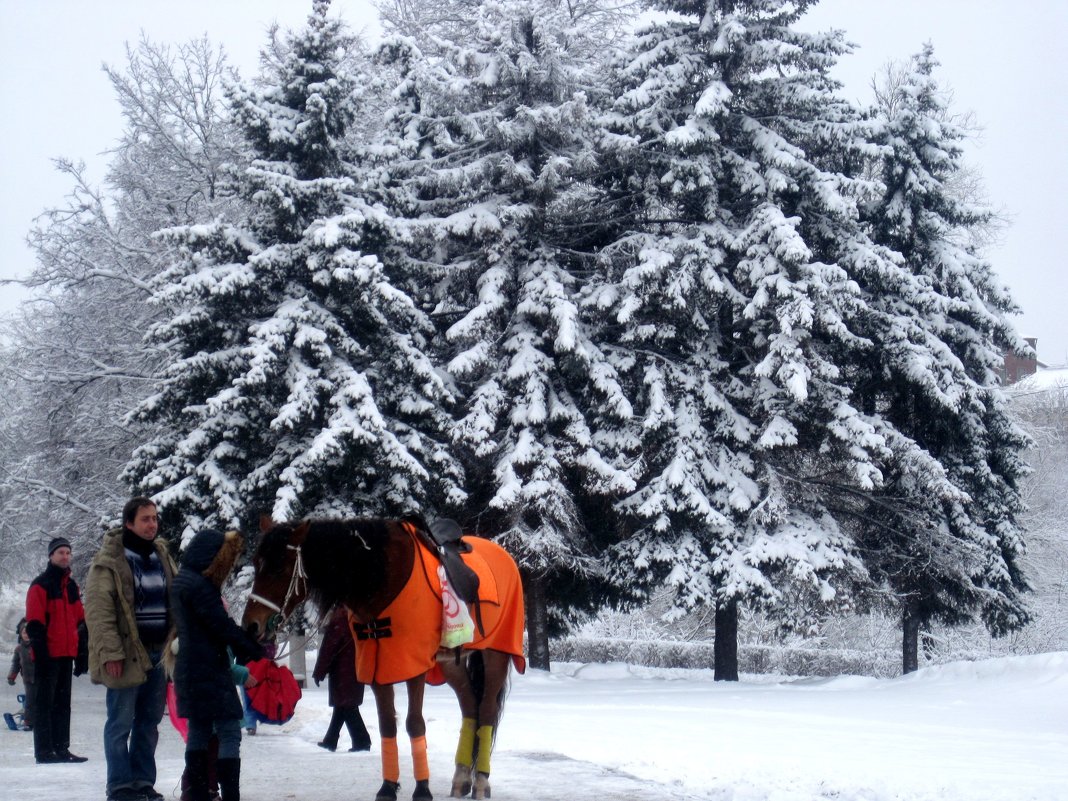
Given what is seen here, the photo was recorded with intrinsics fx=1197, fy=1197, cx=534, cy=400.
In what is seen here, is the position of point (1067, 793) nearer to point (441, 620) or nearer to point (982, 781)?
point (982, 781)

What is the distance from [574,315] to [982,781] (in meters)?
12.9

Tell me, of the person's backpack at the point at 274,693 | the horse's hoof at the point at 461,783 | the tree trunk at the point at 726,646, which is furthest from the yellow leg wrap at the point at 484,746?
the tree trunk at the point at 726,646

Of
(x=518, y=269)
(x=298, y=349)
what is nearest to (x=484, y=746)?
(x=298, y=349)

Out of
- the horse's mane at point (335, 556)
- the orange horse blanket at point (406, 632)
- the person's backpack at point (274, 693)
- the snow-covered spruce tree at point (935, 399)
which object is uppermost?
the snow-covered spruce tree at point (935, 399)

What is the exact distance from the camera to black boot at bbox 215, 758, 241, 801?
24.5ft

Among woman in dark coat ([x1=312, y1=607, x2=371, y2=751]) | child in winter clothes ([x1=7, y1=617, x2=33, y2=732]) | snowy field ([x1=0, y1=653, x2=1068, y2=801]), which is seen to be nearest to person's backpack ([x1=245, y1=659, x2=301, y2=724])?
snowy field ([x1=0, y1=653, x2=1068, y2=801])

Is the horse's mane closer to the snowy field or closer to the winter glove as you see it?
the snowy field

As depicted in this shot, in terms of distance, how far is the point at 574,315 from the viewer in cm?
2033

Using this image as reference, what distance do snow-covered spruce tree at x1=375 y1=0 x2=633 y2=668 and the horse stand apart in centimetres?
1141

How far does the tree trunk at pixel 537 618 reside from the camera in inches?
870

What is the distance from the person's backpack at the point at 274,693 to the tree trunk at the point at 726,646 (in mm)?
15152

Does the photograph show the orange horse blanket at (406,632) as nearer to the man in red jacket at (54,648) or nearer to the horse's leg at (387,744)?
the horse's leg at (387,744)

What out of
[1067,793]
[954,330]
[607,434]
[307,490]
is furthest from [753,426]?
[1067,793]

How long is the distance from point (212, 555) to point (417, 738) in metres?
1.78
